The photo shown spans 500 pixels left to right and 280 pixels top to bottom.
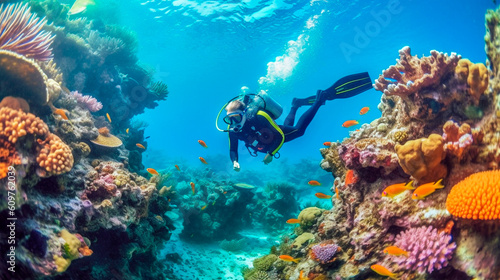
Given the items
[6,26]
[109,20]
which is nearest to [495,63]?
[6,26]

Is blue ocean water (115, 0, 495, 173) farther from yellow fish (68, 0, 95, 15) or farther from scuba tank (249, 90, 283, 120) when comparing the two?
scuba tank (249, 90, 283, 120)

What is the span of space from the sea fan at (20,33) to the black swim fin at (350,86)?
686cm

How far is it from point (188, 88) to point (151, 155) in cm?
3914

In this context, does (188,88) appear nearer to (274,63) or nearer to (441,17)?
(274,63)

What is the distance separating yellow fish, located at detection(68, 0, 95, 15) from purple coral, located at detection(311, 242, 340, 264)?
1573 cm

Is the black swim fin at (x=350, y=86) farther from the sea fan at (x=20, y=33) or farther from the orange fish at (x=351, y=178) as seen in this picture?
the sea fan at (x=20, y=33)

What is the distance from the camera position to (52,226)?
334cm

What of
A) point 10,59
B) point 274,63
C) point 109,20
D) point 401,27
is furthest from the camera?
point 274,63

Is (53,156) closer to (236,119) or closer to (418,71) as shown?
A: (236,119)

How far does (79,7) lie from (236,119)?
1274 centimetres

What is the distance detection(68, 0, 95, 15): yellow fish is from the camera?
12.5 metres

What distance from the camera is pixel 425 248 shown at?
298cm

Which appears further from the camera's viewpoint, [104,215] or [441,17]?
[441,17]

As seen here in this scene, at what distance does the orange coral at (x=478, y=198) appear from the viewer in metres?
2.42
